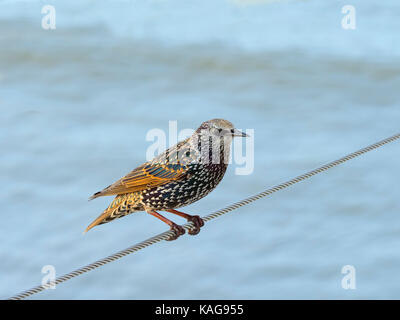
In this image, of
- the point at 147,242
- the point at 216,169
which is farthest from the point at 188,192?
the point at 147,242

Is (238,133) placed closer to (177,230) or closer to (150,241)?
(177,230)

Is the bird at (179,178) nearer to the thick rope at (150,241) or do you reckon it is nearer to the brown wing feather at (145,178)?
the brown wing feather at (145,178)

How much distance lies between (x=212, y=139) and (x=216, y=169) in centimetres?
25

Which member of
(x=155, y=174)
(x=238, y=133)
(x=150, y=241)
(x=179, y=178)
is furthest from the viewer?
(x=155, y=174)

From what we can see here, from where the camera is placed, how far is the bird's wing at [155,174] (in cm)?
669

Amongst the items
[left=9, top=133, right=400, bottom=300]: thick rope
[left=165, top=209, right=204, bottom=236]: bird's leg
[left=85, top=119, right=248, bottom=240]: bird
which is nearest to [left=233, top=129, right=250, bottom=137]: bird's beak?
[left=85, top=119, right=248, bottom=240]: bird

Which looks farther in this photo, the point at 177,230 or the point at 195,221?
the point at 195,221

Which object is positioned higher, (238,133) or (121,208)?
(238,133)

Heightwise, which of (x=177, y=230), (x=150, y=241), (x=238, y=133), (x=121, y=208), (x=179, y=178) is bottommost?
(x=150, y=241)

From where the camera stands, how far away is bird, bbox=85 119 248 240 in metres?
6.59

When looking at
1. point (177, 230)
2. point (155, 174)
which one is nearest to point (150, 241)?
point (177, 230)

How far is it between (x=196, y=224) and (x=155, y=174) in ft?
1.80

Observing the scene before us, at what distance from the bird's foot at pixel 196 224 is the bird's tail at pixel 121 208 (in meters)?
0.46

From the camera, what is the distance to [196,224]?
6.86m
